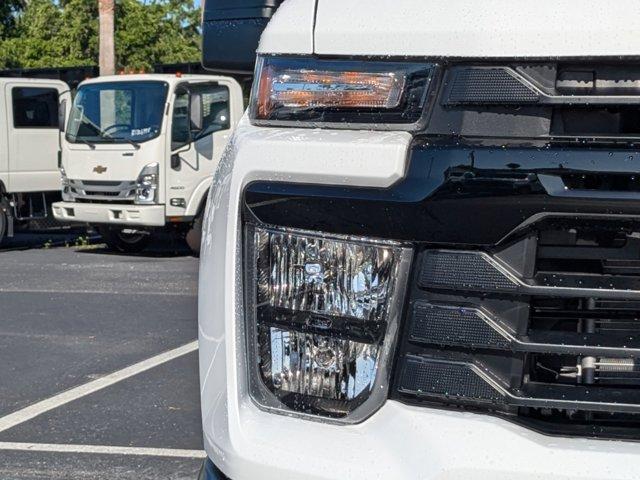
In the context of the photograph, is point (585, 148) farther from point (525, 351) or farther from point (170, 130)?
point (170, 130)

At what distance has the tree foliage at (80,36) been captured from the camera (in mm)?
30750

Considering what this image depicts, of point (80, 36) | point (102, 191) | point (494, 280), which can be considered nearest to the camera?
point (494, 280)

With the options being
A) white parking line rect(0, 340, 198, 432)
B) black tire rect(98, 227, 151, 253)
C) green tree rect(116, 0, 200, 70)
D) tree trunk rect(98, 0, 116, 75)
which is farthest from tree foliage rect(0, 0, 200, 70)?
white parking line rect(0, 340, 198, 432)

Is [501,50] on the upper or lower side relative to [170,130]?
upper

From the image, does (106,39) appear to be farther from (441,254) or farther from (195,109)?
(441,254)

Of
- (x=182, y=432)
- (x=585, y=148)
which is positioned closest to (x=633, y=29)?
(x=585, y=148)

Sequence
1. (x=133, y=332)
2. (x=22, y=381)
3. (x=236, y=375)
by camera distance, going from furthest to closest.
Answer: (x=133, y=332), (x=22, y=381), (x=236, y=375)

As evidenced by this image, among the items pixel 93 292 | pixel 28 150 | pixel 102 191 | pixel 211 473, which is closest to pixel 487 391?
pixel 211 473

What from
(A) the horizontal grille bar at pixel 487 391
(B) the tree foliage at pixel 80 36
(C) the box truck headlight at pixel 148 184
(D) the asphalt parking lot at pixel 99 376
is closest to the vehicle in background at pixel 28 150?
(C) the box truck headlight at pixel 148 184

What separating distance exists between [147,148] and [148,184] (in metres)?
0.45

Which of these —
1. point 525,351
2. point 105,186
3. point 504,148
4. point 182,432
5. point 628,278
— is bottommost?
point 105,186

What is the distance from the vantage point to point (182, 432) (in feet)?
18.6

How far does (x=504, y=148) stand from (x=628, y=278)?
0.29 meters

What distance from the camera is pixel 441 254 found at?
1994 millimetres
